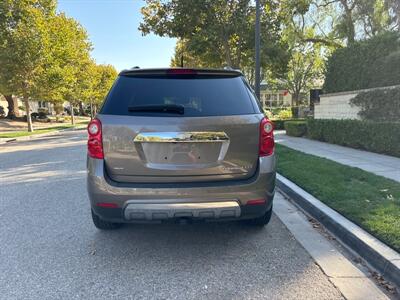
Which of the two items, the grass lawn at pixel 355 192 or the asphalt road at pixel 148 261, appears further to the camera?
the grass lawn at pixel 355 192

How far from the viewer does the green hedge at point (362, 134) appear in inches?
358

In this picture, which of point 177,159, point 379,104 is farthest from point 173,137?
point 379,104

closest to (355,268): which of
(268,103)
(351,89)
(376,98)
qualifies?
(376,98)

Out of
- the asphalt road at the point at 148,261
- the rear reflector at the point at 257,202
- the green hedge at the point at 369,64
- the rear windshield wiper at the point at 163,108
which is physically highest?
the green hedge at the point at 369,64

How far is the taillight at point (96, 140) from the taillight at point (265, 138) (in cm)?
157

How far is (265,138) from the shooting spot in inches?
139

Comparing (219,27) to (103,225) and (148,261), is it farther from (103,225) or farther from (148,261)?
(148,261)

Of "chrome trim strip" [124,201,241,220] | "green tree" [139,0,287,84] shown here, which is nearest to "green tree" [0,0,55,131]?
"green tree" [139,0,287,84]

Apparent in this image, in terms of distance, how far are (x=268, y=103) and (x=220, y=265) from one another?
6271 cm

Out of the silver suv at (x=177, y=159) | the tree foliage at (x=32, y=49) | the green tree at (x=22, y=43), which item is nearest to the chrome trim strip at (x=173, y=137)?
the silver suv at (x=177, y=159)

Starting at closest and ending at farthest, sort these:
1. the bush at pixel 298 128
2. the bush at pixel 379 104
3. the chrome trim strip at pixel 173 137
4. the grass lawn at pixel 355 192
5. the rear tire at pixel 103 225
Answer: the chrome trim strip at pixel 173 137 < the grass lawn at pixel 355 192 < the rear tire at pixel 103 225 < the bush at pixel 379 104 < the bush at pixel 298 128

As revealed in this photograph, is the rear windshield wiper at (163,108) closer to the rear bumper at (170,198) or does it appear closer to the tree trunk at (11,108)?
the rear bumper at (170,198)

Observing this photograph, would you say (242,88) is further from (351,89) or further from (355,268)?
(351,89)

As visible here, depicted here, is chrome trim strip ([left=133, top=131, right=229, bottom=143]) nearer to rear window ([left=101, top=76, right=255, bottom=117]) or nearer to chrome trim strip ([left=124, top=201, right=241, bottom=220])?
rear window ([left=101, top=76, right=255, bottom=117])
